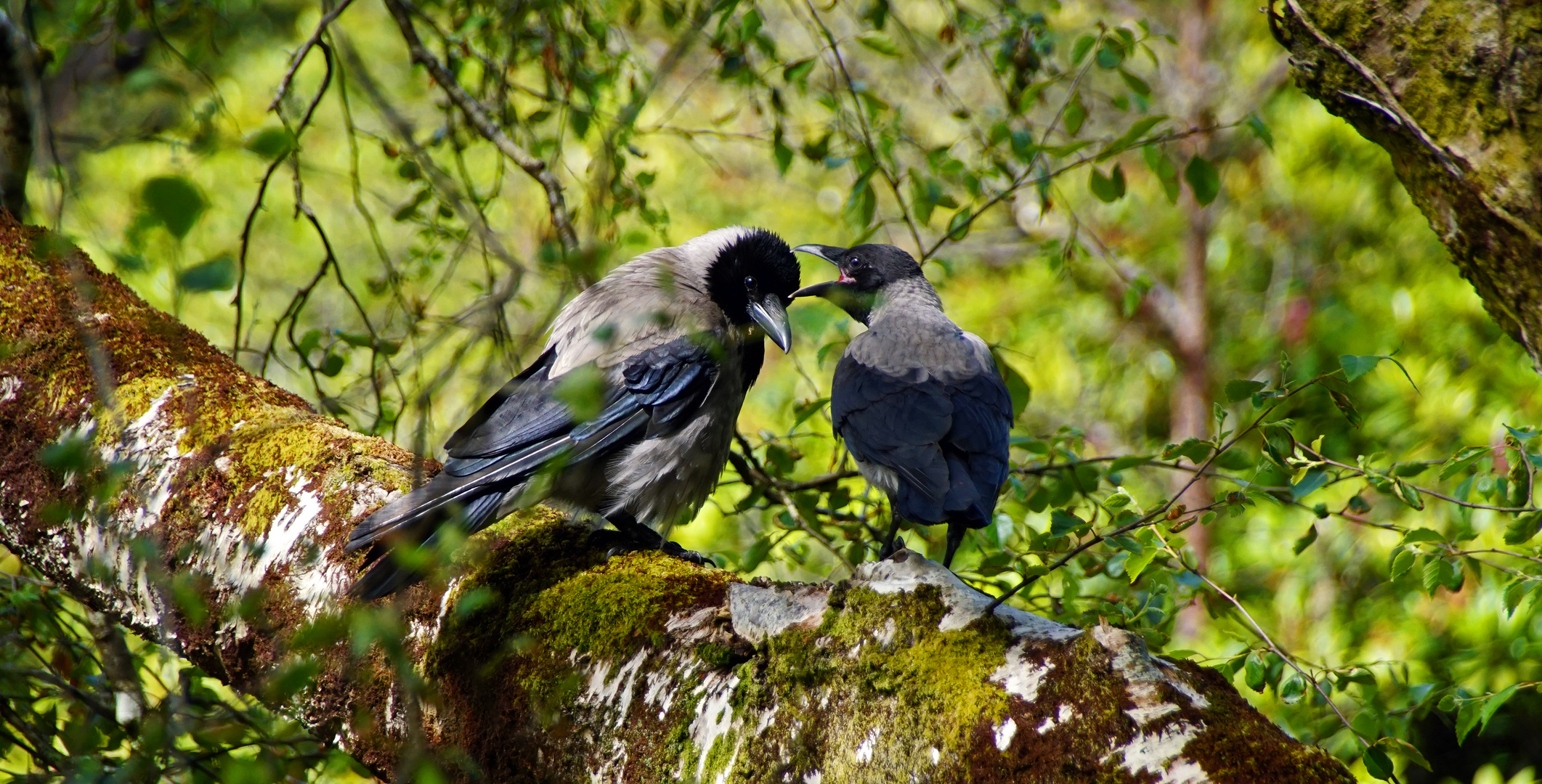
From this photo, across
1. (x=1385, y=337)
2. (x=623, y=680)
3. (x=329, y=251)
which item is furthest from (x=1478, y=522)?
(x=329, y=251)

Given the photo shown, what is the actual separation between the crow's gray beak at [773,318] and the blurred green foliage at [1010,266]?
0.75ft

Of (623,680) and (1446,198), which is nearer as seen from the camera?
(1446,198)

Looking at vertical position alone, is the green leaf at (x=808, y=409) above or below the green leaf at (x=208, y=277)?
below

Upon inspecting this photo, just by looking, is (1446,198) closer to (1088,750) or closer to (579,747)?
(1088,750)

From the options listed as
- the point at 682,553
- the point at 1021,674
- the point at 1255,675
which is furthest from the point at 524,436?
the point at 1255,675

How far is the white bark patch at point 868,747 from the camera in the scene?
1632mm

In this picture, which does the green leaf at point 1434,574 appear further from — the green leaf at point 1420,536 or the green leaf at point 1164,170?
the green leaf at point 1164,170

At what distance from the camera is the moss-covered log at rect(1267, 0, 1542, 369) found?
5.59 ft

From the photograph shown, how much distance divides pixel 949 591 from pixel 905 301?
2.74m

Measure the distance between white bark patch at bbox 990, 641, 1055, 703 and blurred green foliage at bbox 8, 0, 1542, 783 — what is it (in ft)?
1.27

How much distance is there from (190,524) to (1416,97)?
271cm

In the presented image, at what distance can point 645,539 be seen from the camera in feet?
9.95

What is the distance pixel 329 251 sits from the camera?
11.0 feet

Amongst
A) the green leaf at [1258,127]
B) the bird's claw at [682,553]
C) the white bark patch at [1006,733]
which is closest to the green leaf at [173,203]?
the white bark patch at [1006,733]
